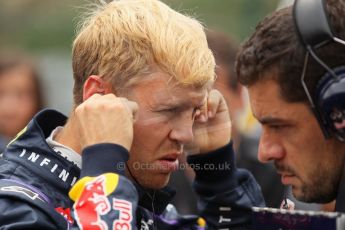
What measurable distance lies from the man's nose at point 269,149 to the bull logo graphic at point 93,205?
1.81ft

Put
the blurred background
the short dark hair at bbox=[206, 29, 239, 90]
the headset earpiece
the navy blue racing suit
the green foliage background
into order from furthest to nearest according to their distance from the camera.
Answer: the green foliage background, the blurred background, the short dark hair at bbox=[206, 29, 239, 90], the navy blue racing suit, the headset earpiece

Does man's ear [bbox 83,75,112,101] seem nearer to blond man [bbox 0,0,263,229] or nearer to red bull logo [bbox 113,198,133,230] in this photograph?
blond man [bbox 0,0,263,229]

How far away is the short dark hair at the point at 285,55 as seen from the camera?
123 inches

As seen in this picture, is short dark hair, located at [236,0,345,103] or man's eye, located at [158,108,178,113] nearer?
short dark hair, located at [236,0,345,103]

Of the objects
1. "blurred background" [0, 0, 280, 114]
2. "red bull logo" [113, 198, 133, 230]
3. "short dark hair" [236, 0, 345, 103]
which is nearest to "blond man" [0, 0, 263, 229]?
"red bull logo" [113, 198, 133, 230]

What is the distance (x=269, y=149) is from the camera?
3.35 metres

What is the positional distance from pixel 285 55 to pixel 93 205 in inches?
31.3

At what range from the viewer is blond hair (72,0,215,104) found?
12.0 feet

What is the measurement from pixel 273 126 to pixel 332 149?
0.23 meters

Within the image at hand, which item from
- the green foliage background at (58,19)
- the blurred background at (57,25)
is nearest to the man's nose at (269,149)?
the blurred background at (57,25)

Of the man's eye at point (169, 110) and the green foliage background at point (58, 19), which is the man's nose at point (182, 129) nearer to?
the man's eye at point (169, 110)

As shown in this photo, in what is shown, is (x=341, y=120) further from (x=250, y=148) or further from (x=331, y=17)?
(x=250, y=148)

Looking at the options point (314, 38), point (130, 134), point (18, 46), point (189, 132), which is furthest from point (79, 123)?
point (18, 46)

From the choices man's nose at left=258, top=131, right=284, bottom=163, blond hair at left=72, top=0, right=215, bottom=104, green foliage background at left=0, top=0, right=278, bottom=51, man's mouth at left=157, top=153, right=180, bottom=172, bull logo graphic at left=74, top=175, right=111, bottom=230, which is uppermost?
blond hair at left=72, top=0, right=215, bottom=104
